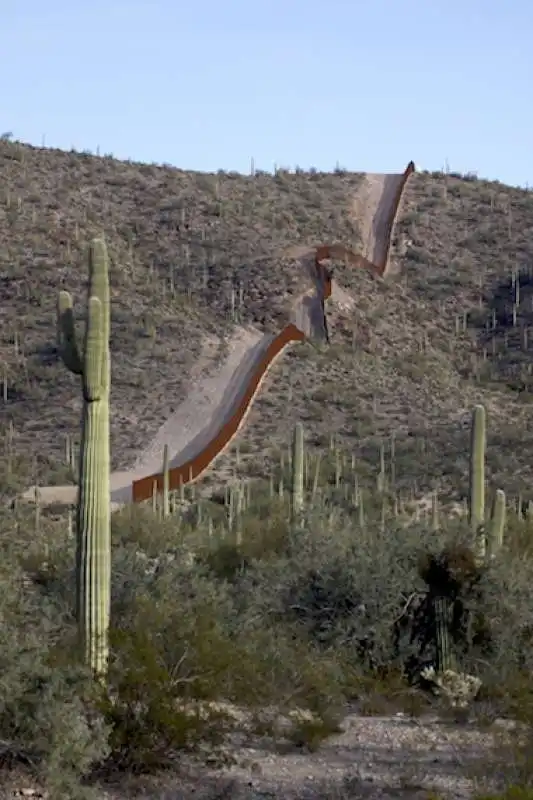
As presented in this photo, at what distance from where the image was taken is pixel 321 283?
52125mm

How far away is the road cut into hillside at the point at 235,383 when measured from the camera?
115ft

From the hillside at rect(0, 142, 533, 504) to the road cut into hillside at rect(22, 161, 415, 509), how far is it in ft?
1.61

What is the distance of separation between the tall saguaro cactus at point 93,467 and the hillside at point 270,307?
22.2 meters

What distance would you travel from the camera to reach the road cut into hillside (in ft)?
115

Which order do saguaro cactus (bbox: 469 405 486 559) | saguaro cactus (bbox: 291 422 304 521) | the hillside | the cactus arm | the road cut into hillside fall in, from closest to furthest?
the cactus arm
saguaro cactus (bbox: 469 405 486 559)
saguaro cactus (bbox: 291 422 304 521)
the road cut into hillside
the hillside

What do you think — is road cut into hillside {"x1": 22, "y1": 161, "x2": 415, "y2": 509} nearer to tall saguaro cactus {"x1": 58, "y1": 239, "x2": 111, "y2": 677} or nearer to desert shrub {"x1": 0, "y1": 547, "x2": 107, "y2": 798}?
tall saguaro cactus {"x1": 58, "y1": 239, "x2": 111, "y2": 677}

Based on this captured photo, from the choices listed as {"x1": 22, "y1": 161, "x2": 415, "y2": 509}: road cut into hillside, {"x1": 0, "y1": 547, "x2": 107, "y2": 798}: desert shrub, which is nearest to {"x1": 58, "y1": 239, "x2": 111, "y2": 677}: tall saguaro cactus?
{"x1": 0, "y1": 547, "x2": 107, "y2": 798}: desert shrub

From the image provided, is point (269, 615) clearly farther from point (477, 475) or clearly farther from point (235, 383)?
point (235, 383)

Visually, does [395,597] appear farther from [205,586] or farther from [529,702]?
[529,702]

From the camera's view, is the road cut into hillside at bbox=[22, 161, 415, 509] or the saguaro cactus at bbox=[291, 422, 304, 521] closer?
the saguaro cactus at bbox=[291, 422, 304, 521]

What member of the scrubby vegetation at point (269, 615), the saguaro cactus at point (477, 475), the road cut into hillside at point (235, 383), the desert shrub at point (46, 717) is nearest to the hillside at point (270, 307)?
the road cut into hillside at point (235, 383)

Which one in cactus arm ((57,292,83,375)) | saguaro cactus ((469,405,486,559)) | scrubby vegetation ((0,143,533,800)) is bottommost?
scrubby vegetation ((0,143,533,800))

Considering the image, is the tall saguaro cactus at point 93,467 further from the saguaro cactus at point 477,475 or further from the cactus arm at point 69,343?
the saguaro cactus at point 477,475

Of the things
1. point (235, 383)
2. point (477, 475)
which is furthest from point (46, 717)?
point (235, 383)
